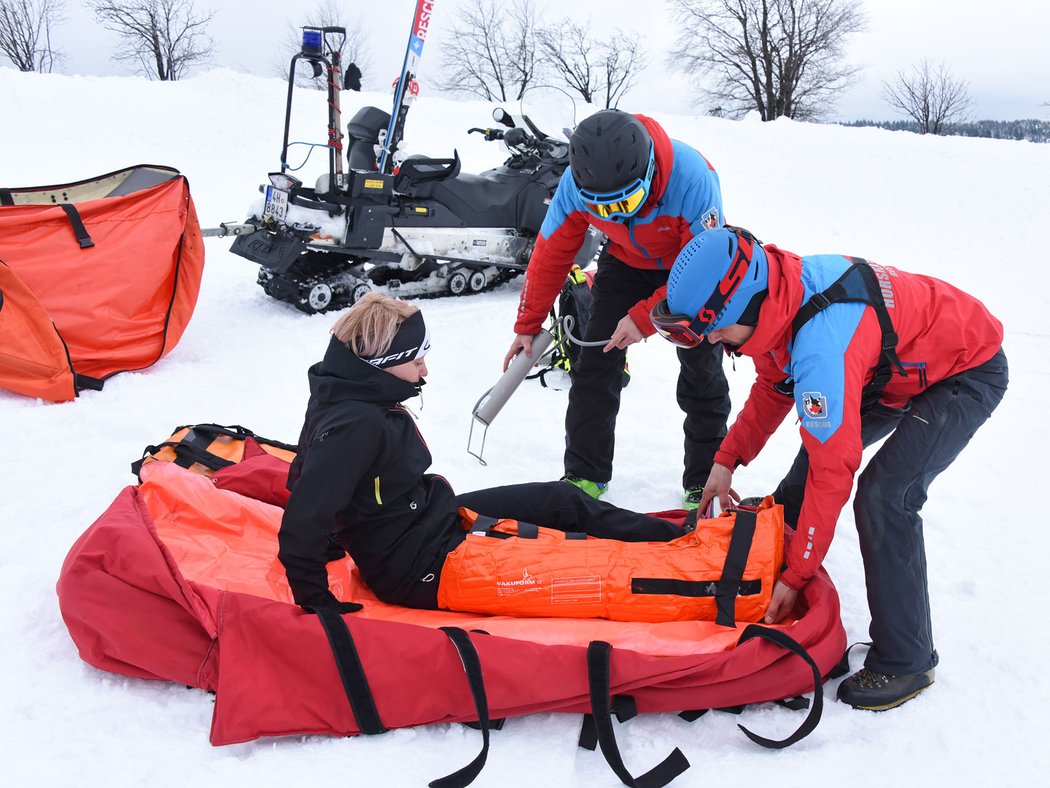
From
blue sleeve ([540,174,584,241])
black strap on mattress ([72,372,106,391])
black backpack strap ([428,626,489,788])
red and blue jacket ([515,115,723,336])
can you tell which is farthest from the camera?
black strap on mattress ([72,372,106,391])

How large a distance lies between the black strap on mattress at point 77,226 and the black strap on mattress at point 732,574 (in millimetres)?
3835

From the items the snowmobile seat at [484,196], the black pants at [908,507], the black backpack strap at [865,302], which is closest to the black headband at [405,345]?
→ the black backpack strap at [865,302]

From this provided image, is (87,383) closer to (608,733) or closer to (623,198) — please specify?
(623,198)

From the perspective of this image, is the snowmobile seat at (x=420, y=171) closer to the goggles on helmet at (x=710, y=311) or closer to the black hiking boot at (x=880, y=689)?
the goggles on helmet at (x=710, y=311)

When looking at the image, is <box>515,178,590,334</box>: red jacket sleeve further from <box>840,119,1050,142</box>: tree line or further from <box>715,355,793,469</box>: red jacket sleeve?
<box>840,119,1050,142</box>: tree line

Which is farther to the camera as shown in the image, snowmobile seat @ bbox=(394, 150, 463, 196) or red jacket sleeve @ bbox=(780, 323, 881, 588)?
snowmobile seat @ bbox=(394, 150, 463, 196)

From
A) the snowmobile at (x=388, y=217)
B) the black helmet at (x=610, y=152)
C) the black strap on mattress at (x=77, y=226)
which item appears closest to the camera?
the black helmet at (x=610, y=152)

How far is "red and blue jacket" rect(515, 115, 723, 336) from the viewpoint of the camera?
2703 mm

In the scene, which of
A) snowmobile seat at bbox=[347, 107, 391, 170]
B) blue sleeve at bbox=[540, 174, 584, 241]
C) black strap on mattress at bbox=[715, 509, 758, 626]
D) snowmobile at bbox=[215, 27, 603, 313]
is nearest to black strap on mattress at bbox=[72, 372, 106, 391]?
snowmobile at bbox=[215, 27, 603, 313]

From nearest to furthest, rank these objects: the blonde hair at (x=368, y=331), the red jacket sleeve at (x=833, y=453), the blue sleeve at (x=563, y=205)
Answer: the red jacket sleeve at (x=833, y=453)
the blonde hair at (x=368, y=331)
the blue sleeve at (x=563, y=205)

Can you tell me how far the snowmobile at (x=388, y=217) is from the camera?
5.63 meters

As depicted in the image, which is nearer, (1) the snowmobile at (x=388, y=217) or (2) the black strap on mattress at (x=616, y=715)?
(2) the black strap on mattress at (x=616, y=715)

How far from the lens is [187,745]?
71.9 inches

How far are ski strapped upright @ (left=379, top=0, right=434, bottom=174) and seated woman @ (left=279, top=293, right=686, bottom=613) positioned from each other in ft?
14.3
